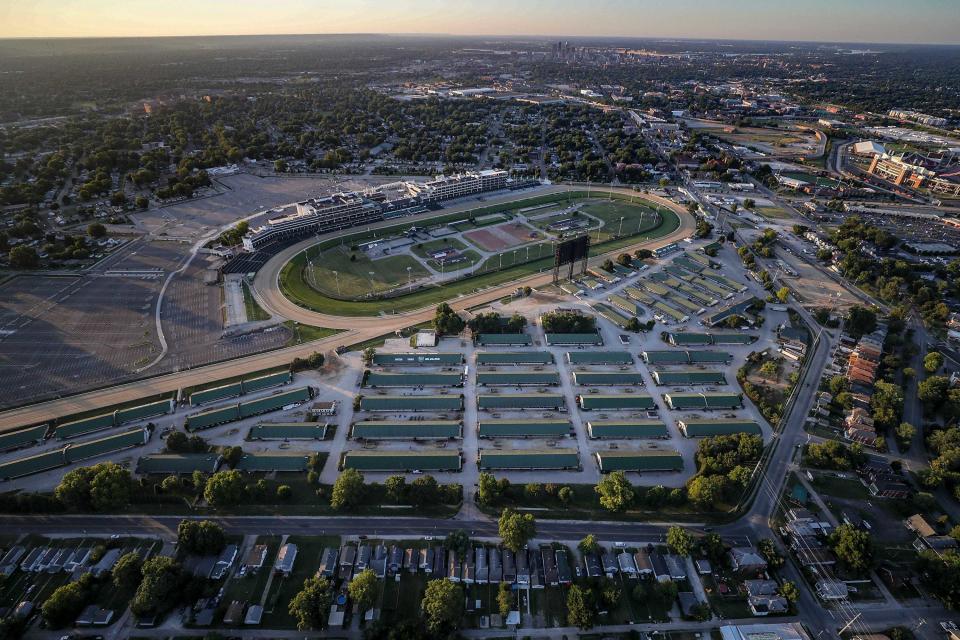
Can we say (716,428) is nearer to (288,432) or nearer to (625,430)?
(625,430)

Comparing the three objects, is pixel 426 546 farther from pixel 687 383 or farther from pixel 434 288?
pixel 434 288

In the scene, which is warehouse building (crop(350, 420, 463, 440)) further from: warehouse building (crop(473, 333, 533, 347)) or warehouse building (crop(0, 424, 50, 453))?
warehouse building (crop(0, 424, 50, 453))

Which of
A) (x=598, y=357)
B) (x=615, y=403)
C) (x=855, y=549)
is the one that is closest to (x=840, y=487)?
(x=855, y=549)

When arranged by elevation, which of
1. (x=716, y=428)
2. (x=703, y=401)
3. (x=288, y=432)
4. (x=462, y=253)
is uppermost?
(x=462, y=253)

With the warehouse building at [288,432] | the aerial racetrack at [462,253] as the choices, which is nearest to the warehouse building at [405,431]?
the warehouse building at [288,432]

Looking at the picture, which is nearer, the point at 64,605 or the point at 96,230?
the point at 64,605

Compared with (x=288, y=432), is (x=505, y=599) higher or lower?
lower

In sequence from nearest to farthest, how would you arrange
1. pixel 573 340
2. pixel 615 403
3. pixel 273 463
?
pixel 273 463, pixel 615 403, pixel 573 340
